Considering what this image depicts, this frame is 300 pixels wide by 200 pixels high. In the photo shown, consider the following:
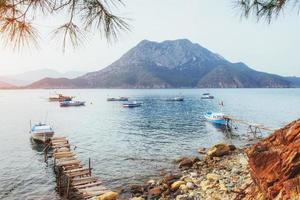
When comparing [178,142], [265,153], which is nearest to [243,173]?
[265,153]

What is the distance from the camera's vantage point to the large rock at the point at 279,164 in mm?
7779

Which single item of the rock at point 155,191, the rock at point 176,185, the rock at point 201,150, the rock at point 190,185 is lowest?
the rock at point 201,150

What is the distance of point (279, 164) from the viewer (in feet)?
27.8

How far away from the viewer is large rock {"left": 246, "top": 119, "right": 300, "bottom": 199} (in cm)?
778

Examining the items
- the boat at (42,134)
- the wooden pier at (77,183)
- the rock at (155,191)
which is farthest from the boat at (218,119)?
the rock at (155,191)

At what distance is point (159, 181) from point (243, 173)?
7752 millimetres

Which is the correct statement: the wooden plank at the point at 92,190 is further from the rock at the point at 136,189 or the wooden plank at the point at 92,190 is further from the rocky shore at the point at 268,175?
the rock at the point at 136,189

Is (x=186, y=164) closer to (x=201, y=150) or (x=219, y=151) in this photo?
(x=219, y=151)

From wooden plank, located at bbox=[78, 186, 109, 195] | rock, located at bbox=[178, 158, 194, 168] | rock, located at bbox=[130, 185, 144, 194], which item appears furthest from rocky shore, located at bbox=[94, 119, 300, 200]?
rock, located at bbox=[178, 158, 194, 168]

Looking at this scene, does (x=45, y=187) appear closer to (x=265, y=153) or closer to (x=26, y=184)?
(x=26, y=184)

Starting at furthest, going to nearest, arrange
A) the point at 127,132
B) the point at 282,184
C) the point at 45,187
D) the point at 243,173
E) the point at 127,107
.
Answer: the point at 127,107 → the point at 127,132 → the point at 45,187 → the point at 243,173 → the point at 282,184

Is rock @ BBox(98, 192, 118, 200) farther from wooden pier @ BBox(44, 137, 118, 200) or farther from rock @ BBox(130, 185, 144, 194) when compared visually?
rock @ BBox(130, 185, 144, 194)

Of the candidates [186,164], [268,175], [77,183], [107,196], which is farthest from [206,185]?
[268,175]

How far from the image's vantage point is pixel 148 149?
43875 millimetres
